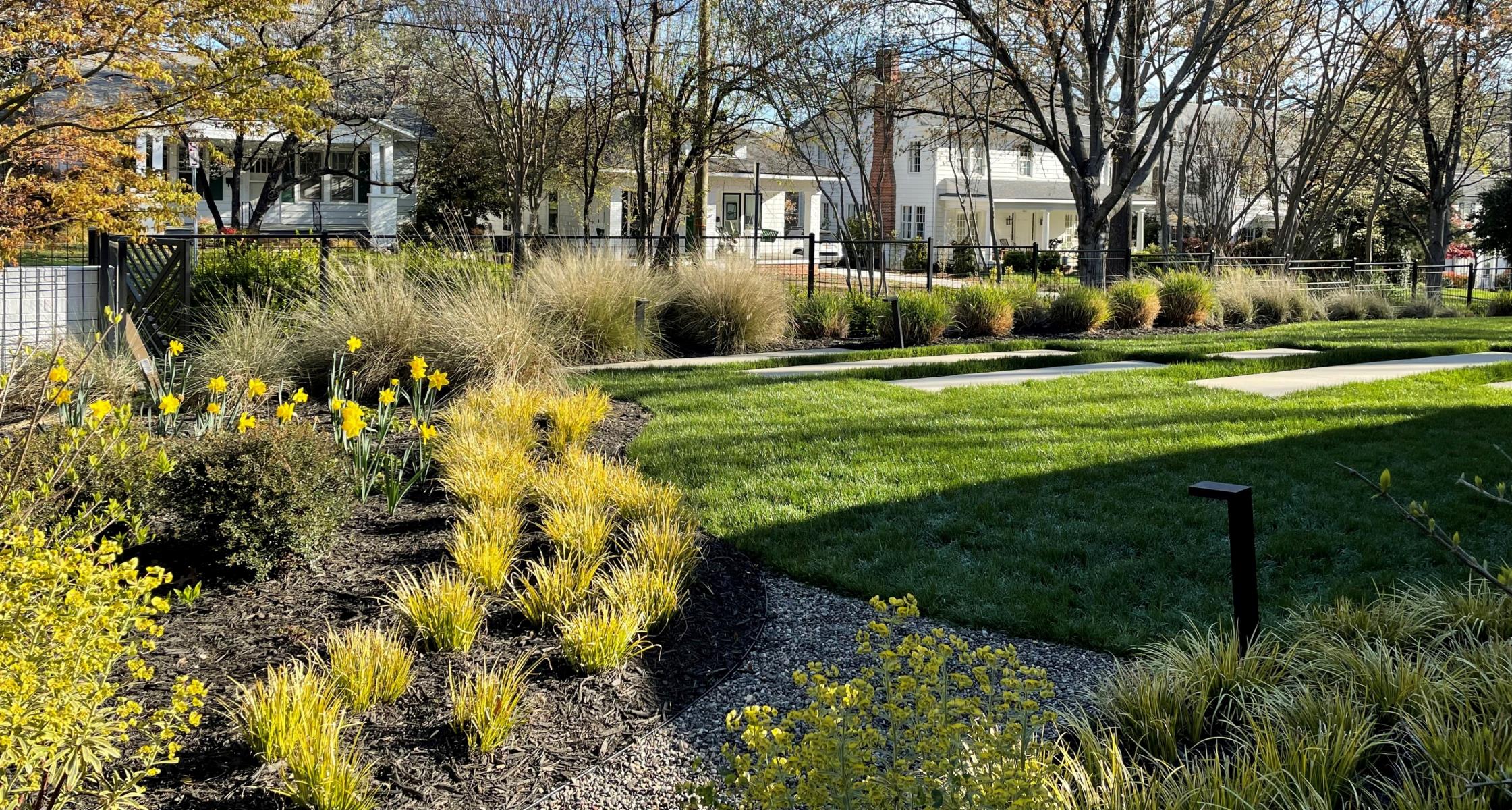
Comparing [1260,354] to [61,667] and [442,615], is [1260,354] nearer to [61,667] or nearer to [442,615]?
[442,615]

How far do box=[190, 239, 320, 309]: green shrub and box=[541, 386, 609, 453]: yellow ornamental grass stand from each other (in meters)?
4.63

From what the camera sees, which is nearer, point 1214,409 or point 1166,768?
point 1166,768

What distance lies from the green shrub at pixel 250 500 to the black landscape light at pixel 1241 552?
3209 millimetres

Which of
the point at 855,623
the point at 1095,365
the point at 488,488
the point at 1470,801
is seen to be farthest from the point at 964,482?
the point at 1095,365

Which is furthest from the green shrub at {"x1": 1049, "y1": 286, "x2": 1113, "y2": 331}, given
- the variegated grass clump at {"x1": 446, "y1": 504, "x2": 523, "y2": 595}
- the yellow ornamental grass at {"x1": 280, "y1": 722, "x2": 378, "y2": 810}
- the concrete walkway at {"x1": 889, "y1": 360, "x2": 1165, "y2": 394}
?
the yellow ornamental grass at {"x1": 280, "y1": 722, "x2": 378, "y2": 810}

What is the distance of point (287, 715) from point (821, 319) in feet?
35.3

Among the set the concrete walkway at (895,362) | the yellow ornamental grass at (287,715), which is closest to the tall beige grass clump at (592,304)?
the concrete walkway at (895,362)

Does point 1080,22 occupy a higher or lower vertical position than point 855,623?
higher

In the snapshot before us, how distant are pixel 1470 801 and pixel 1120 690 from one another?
102 centimetres

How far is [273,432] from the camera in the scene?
455 cm

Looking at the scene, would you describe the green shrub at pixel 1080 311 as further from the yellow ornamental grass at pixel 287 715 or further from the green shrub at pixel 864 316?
the yellow ornamental grass at pixel 287 715

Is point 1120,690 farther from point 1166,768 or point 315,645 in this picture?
point 315,645

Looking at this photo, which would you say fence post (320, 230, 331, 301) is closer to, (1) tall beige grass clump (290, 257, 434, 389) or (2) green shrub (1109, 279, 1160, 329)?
(1) tall beige grass clump (290, 257, 434, 389)

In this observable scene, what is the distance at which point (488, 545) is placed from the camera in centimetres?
443
